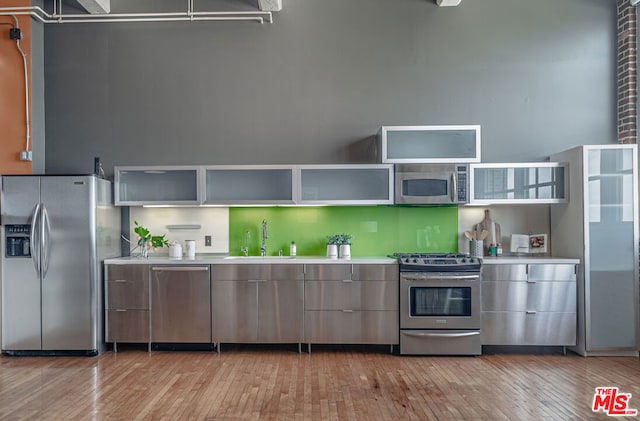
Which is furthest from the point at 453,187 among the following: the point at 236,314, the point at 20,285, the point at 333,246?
the point at 20,285

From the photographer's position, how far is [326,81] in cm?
488

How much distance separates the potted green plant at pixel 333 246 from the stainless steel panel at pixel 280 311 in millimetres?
464

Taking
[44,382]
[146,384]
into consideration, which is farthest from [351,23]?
[44,382]

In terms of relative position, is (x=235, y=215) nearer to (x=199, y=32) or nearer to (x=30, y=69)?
(x=199, y=32)

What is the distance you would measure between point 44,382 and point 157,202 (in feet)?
6.11

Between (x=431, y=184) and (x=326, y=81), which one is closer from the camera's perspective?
(x=431, y=184)

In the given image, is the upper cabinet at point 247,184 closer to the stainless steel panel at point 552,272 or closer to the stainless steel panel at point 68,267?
the stainless steel panel at point 68,267

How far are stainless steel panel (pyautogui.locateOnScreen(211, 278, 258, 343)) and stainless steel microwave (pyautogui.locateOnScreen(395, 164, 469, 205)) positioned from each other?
1.74 meters

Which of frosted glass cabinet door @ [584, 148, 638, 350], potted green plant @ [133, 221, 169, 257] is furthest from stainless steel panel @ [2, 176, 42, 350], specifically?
frosted glass cabinet door @ [584, 148, 638, 350]

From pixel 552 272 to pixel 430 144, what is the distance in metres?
1.70

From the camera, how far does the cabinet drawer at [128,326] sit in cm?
433

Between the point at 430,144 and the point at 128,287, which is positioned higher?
the point at 430,144

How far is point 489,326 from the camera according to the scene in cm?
421

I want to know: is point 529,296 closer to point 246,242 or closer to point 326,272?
point 326,272
